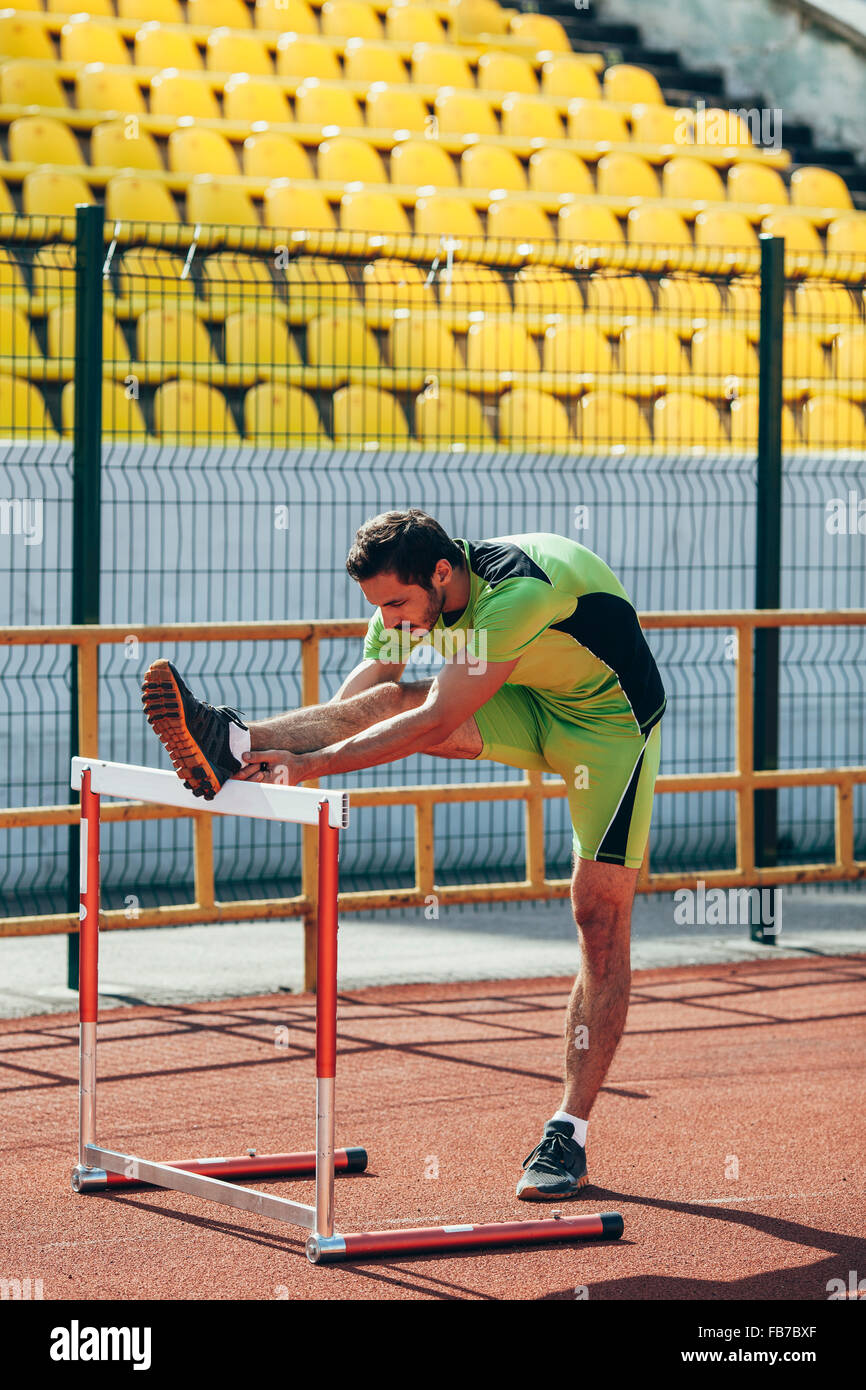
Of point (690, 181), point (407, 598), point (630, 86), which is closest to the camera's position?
point (407, 598)

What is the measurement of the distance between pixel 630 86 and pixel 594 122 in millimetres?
993

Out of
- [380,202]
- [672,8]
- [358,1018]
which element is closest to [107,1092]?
[358,1018]

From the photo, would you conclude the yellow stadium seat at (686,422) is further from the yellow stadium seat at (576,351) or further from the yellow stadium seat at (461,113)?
the yellow stadium seat at (461,113)

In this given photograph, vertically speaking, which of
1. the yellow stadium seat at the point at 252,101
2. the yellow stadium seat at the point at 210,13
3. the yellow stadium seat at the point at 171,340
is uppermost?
the yellow stadium seat at the point at 210,13

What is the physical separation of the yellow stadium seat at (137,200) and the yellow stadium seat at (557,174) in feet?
11.5

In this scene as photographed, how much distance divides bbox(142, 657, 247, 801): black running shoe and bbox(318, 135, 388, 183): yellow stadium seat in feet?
32.5

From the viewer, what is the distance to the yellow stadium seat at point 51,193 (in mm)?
11789

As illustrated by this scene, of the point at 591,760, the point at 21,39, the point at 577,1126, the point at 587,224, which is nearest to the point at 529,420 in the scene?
the point at 587,224

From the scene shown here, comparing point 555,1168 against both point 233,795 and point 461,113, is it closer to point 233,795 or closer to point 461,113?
point 233,795

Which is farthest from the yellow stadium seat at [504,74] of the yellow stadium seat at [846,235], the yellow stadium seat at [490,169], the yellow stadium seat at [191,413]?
the yellow stadium seat at [191,413]

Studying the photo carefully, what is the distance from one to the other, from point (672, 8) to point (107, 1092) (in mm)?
14314

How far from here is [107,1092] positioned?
237 inches

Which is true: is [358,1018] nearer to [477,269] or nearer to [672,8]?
[477,269]

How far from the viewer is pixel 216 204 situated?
12.6 metres
